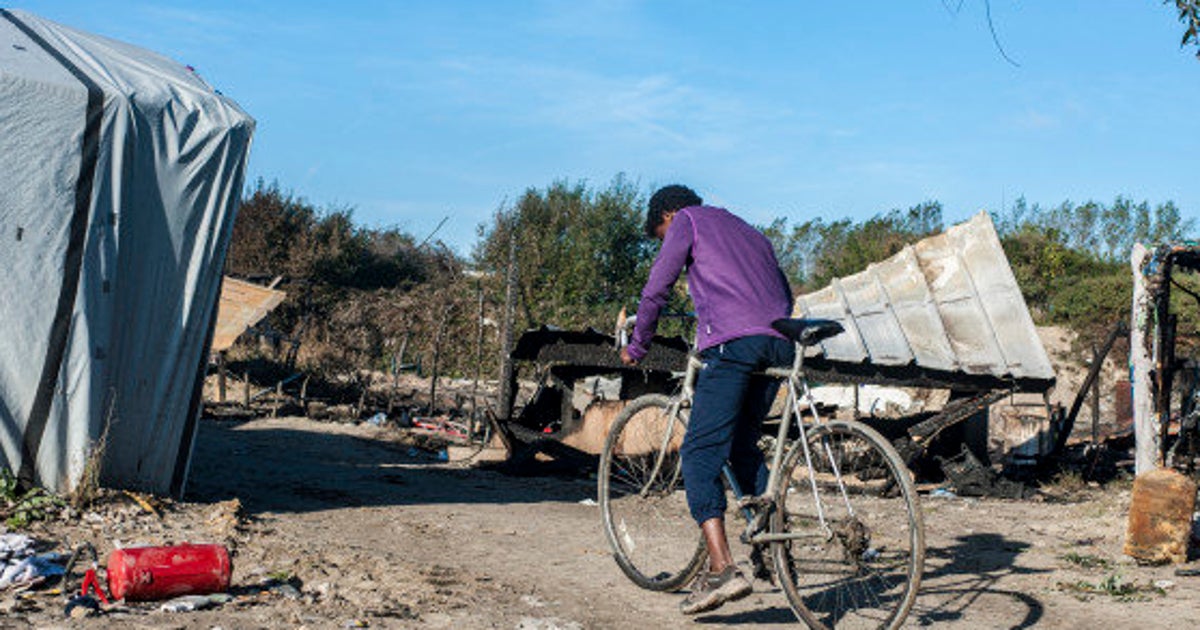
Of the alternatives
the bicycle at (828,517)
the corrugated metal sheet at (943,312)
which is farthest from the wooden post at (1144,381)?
the bicycle at (828,517)

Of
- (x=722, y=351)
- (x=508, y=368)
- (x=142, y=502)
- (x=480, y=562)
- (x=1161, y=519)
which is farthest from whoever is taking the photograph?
(x=508, y=368)

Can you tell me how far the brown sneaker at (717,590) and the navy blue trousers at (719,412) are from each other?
266 mm

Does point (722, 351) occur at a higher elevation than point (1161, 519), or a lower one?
higher

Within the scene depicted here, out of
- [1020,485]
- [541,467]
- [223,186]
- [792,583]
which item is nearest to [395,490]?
[541,467]

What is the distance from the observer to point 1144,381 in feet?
28.3

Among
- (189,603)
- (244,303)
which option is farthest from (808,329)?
(244,303)

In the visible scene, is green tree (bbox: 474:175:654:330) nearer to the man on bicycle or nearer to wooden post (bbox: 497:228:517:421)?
wooden post (bbox: 497:228:517:421)

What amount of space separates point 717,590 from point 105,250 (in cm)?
428

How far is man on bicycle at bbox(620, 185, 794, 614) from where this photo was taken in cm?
482

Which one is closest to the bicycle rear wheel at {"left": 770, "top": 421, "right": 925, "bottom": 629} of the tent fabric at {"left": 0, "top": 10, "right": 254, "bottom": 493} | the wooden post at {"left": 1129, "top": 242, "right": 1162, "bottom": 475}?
the tent fabric at {"left": 0, "top": 10, "right": 254, "bottom": 493}

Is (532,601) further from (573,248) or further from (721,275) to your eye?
(573,248)

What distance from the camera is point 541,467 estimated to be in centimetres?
1107

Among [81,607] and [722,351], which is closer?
[81,607]

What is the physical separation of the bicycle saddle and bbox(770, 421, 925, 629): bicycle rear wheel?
14.3 inches
